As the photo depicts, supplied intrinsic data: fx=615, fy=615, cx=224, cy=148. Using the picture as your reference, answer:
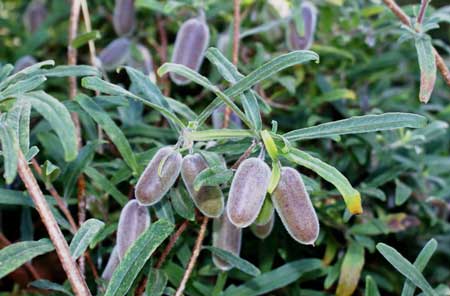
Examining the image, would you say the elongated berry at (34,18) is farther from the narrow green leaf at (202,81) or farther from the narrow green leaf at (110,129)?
the narrow green leaf at (202,81)

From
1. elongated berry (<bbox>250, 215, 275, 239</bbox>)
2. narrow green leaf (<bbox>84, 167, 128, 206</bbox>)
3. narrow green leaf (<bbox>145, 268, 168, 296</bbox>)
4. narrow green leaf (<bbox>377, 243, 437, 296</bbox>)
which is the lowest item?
narrow green leaf (<bbox>377, 243, 437, 296</bbox>)

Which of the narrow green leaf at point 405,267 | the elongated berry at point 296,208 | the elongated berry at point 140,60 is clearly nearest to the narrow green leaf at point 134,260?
the elongated berry at point 296,208

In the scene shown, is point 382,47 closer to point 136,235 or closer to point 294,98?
point 294,98

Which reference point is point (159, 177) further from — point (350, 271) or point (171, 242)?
point (350, 271)

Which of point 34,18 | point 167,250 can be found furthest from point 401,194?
point 34,18

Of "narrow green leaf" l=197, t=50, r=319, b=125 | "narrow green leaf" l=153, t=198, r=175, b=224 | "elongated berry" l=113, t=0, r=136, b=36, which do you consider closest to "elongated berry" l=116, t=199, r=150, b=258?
"narrow green leaf" l=153, t=198, r=175, b=224

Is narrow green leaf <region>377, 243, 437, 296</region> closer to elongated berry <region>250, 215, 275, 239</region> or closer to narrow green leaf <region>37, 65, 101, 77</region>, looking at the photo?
elongated berry <region>250, 215, 275, 239</region>
